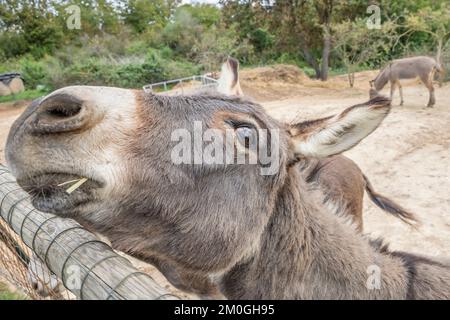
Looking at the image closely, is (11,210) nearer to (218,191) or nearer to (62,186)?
(62,186)

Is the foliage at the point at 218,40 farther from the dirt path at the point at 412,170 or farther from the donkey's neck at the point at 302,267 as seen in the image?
the donkey's neck at the point at 302,267

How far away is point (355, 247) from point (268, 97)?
15.1m

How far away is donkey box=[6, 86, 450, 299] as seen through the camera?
1292 mm

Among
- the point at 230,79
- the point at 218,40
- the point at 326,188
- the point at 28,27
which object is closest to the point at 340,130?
the point at 230,79

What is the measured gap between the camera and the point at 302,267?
1718 millimetres

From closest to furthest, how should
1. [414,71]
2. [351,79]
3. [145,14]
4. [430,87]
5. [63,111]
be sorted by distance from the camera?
[63,111] → [430,87] → [414,71] → [351,79] → [145,14]

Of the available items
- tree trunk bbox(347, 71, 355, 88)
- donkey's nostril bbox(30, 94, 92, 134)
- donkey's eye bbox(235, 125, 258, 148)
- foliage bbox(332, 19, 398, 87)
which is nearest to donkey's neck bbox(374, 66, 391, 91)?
foliage bbox(332, 19, 398, 87)

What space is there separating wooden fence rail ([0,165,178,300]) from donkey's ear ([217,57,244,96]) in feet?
5.01

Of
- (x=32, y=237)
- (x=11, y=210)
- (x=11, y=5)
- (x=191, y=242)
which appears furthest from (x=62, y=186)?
(x=11, y=5)

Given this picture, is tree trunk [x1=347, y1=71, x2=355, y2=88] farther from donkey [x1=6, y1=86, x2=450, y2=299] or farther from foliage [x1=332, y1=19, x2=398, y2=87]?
donkey [x1=6, y1=86, x2=450, y2=299]

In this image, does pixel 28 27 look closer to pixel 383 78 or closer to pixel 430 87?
pixel 383 78

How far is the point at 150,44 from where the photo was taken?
3055cm

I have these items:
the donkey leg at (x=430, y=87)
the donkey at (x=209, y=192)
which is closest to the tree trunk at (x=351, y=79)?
the donkey leg at (x=430, y=87)

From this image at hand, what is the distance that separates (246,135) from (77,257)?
101 cm
